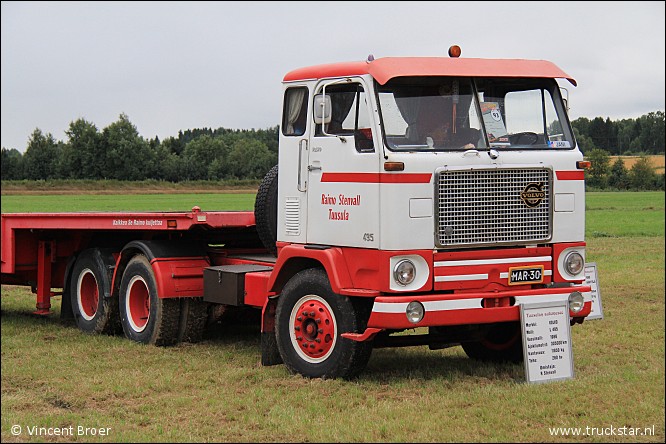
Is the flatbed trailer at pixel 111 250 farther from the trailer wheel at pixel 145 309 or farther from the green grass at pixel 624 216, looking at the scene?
the green grass at pixel 624 216

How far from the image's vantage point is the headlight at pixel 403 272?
9.06 m

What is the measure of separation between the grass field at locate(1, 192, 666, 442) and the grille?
1.31 m

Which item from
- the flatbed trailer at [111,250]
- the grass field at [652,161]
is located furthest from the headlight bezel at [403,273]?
the flatbed trailer at [111,250]

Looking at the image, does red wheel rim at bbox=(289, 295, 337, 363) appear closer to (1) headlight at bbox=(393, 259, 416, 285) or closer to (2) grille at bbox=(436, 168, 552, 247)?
(1) headlight at bbox=(393, 259, 416, 285)

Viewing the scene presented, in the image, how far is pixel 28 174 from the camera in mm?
68312

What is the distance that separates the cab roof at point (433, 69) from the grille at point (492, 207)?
94 cm

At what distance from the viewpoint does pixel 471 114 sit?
9.64 meters

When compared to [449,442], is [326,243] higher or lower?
higher

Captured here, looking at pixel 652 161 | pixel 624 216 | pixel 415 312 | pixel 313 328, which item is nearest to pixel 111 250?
pixel 313 328

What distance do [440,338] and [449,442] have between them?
9.28ft

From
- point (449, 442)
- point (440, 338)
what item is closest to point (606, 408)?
point (449, 442)

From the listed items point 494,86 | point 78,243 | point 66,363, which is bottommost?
point 66,363

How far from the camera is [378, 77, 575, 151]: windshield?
30.6 ft

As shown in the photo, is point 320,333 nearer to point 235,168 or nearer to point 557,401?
point 557,401
